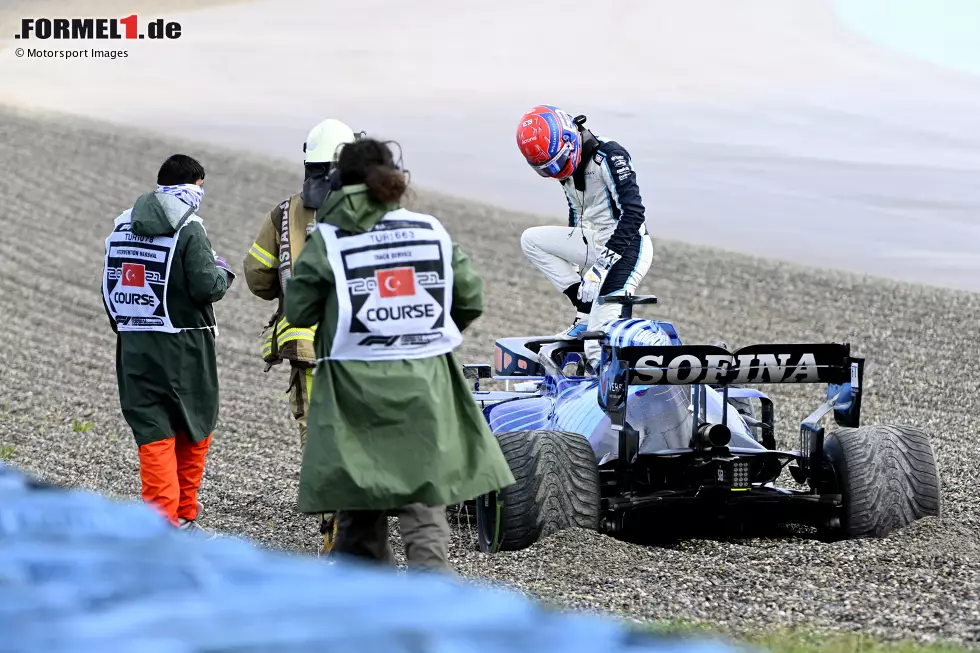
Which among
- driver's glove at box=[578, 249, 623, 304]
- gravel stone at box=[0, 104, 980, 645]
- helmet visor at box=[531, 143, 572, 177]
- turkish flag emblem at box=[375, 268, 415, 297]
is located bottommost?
gravel stone at box=[0, 104, 980, 645]

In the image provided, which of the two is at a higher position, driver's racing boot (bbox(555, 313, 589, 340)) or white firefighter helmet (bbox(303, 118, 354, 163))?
white firefighter helmet (bbox(303, 118, 354, 163))

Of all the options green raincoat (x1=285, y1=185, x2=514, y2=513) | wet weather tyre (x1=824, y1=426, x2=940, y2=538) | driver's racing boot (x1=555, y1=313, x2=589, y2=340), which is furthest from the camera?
driver's racing boot (x1=555, y1=313, x2=589, y2=340)

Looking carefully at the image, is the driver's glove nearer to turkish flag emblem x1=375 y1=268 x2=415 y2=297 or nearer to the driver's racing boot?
the driver's racing boot

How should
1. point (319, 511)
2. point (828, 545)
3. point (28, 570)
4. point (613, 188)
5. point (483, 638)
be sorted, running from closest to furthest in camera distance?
point (483, 638)
point (28, 570)
point (319, 511)
point (828, 545)
point (613, 188)

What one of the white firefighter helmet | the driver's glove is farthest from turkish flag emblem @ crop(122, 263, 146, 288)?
the driver's glove

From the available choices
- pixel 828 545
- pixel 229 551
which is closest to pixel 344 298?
pixel 229 551

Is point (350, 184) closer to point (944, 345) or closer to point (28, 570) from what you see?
point (28, 570)

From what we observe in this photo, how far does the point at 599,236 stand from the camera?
33.4 ft

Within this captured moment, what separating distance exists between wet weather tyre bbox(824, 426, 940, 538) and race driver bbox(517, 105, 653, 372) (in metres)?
1.88

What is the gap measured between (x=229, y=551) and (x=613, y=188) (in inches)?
259

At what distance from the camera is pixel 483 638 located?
9.62 ft

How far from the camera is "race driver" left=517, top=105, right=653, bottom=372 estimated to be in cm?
958

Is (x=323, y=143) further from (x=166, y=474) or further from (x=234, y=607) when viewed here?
(x=234, y=607)

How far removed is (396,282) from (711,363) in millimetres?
2456
